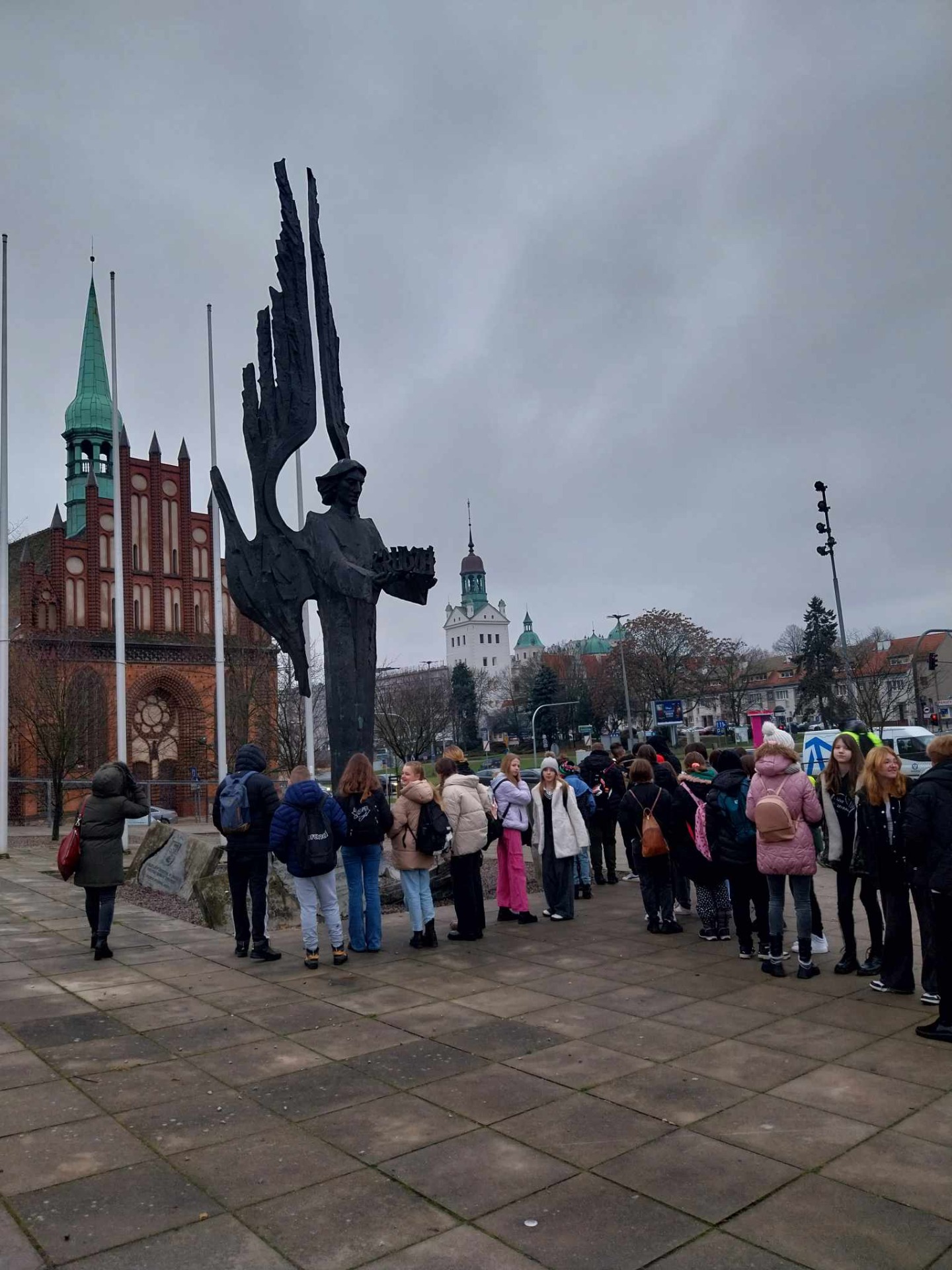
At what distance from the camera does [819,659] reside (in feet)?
219

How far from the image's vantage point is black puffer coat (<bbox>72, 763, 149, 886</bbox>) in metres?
7.83

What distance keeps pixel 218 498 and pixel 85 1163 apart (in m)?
9.11

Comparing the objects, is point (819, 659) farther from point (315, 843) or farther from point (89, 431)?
point (315, 843)

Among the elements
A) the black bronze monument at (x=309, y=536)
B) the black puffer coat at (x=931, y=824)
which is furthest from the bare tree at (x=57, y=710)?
the black puffer coat at (x=931, y=824)

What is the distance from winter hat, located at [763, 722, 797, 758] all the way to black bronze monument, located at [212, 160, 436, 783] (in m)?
4.18

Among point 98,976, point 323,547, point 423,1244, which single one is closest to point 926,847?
point 423,1244

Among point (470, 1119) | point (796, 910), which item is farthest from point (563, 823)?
point (470, 1119)

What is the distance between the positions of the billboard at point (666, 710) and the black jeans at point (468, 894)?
40.5 meters

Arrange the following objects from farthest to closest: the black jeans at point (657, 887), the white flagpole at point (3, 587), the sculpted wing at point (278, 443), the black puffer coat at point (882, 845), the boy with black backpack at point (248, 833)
A: the white flagpole at point (3, 587)
the sculpted wing at point (278, 443)
the black jeans at point (657, 887)
the boy with black backpack at point (248, 833)
the black puffer coat at point (882, 845)

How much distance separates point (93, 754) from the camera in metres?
28.4

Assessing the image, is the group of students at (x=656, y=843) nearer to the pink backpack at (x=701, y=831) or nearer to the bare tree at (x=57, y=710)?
the pink backpack at (x=701, y=831)

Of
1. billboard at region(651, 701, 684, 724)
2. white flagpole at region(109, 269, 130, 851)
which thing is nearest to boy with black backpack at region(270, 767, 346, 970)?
white flagpole at region(109, 269, 130, 851)

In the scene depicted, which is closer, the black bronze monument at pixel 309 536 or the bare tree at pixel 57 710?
the black bronze monument at pixel 309 536

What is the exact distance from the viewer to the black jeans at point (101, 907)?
795cm
